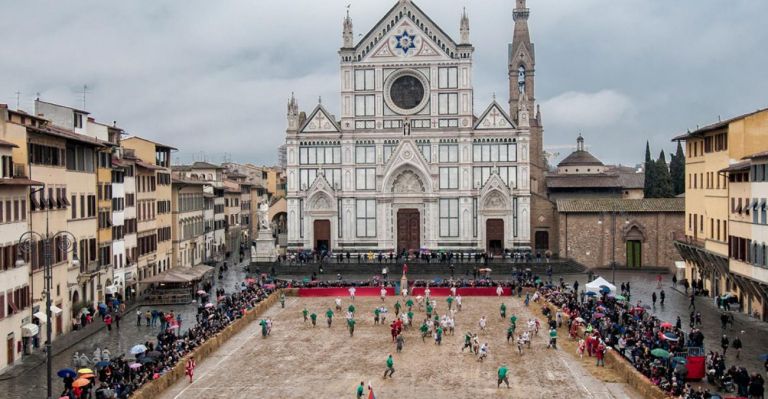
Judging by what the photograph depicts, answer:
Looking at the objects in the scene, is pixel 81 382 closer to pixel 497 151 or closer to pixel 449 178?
pixel 449 178

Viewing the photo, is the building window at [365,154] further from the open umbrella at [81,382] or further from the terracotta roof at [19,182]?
the open umbrella at [81,382]

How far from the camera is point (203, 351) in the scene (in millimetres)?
44188

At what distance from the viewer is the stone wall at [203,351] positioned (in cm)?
3562

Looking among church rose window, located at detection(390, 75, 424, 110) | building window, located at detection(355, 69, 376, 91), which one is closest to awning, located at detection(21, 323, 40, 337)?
building window, located at detection(355, 69, 376, 91)

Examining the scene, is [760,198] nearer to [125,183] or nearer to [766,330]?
[766,330]

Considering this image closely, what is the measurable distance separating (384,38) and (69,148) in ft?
146

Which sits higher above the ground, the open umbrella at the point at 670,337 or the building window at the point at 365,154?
the building window at the point at 365,154

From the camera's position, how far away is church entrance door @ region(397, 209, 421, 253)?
305ft

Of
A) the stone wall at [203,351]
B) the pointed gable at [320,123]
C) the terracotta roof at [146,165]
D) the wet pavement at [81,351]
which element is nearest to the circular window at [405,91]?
the pointed gable at [320,123]

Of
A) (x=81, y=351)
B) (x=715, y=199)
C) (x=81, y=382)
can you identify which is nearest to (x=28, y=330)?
(x=81, y=351)

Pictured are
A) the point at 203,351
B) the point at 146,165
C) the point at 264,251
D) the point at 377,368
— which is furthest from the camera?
the point at 264,251

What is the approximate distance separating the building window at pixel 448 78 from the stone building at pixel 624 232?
54.9 ft

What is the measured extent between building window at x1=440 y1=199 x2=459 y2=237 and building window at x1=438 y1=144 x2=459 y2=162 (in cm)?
407

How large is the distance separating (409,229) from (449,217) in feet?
13.9
